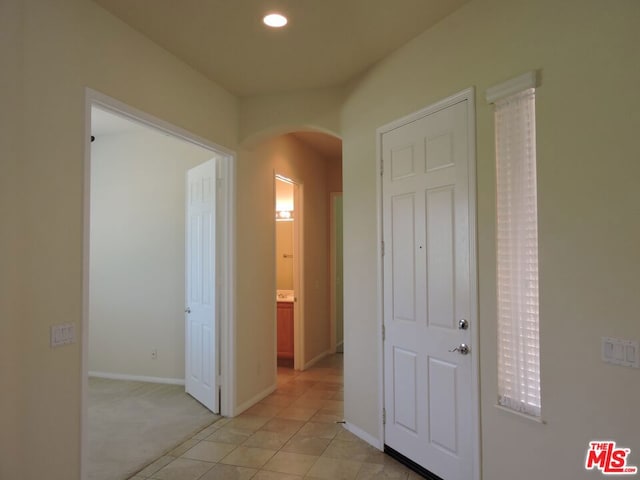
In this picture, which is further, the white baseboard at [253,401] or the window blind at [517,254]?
the white baseboard at [253,401]

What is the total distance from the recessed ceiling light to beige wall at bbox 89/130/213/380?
8.03 ft

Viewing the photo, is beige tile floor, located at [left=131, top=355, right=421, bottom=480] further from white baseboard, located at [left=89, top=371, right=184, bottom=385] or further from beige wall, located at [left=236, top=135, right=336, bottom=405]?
white baseboard, located at [left=89, top=371, right=184, bottom=385]

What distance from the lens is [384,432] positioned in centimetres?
318

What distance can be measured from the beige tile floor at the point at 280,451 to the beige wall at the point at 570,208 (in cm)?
99

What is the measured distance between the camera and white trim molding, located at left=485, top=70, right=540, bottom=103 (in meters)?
2.08

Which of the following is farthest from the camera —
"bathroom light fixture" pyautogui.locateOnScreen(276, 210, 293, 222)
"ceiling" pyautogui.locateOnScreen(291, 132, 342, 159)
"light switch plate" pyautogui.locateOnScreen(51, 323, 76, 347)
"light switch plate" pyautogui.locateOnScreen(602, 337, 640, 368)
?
"bathroom light fixture" pyautogui.locateOnScreen(276, 210, 293, 222)

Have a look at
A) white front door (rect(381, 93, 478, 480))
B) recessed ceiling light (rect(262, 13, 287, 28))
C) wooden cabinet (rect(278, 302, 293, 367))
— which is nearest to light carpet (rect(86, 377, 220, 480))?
wooden cabinet (rect(278, 302, 293, 367))

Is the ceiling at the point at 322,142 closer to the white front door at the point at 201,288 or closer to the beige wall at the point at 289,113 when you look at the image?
the beige wall at the point at 289,113

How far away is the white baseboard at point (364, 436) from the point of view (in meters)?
3.23

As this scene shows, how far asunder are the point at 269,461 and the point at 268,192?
8.58 ft

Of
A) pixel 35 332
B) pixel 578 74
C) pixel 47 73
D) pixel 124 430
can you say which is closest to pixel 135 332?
pixel 124 430

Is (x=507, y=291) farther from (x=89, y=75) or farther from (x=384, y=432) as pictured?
(x=89, y=75)

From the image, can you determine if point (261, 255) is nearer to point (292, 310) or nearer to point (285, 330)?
point (292, 310)

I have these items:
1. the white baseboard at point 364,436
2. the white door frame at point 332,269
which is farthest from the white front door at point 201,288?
the white door frame at point 332,269
